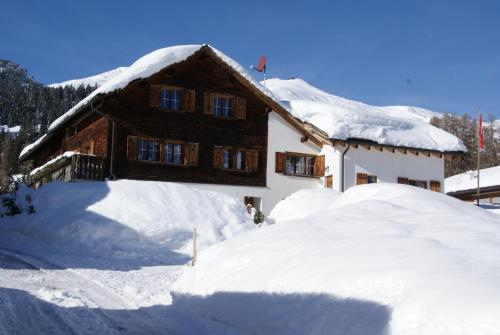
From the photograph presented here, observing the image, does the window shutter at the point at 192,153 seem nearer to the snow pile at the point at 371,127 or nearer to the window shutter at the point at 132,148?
→ the window shutter at the point at 132,148

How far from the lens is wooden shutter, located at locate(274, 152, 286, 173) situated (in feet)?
Result: 84.7

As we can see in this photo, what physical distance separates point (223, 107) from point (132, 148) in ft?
15.1

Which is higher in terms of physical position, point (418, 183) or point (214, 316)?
point (418, 183)

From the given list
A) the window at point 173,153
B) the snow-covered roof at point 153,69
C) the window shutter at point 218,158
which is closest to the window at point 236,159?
the window shutter at point 218,158

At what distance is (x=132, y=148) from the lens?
912 inches

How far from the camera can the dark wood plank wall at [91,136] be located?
23.0m

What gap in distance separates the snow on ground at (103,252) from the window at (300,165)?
19.3ft

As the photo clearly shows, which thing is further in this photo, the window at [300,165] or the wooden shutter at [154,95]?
the window at [300,165]

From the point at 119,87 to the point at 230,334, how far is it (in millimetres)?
17239

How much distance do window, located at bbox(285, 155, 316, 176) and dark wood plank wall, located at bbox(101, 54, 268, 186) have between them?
4.25 ft

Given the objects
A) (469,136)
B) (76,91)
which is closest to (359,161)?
(469,136)

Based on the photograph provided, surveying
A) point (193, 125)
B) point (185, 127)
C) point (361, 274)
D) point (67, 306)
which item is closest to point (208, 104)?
point (193, 125)

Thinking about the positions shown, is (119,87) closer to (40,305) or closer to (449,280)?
(40,305)

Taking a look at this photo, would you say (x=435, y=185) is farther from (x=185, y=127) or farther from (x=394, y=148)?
(x=185, y=127)
